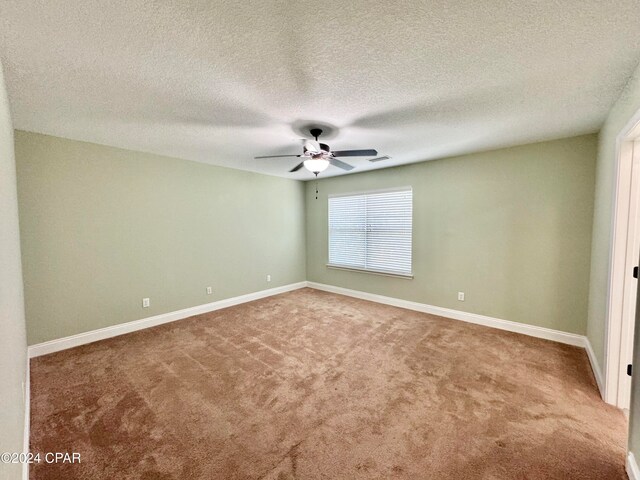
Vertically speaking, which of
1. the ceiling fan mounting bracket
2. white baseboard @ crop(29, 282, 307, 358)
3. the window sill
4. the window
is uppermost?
the ceiling fan mounting bracket

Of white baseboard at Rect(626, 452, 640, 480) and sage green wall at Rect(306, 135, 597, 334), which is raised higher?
sage green wall at Rect(306, 135, 597, 334)

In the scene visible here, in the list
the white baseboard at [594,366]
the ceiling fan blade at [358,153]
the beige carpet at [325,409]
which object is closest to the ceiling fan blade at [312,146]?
the ceiling fan blade at [358,153]

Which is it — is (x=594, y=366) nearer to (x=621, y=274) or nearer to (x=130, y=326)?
(x=621, y=274)

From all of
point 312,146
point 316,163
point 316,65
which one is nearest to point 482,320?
point 316,163

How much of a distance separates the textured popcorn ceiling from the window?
1.82m

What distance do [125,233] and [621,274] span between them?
5.26 meters

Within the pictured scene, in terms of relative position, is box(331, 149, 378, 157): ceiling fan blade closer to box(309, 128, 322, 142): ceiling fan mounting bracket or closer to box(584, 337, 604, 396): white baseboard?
box(309, 128, 322, 142): ceiling fan mounting bracket

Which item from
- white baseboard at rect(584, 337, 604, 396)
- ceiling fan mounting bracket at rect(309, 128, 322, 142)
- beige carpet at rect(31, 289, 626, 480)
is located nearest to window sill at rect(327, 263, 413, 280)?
beige carpet at rect(31, 289, 626, 480)

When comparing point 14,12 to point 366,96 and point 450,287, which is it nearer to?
point 366,96

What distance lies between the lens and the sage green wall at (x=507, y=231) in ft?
9.79

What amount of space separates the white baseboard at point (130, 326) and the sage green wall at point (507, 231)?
2.76m

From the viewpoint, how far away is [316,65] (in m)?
1.66

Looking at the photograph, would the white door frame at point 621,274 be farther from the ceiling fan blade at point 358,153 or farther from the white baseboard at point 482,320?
the ceiling fan blade at point 358,153

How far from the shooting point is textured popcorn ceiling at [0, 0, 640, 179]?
4.13 ft
